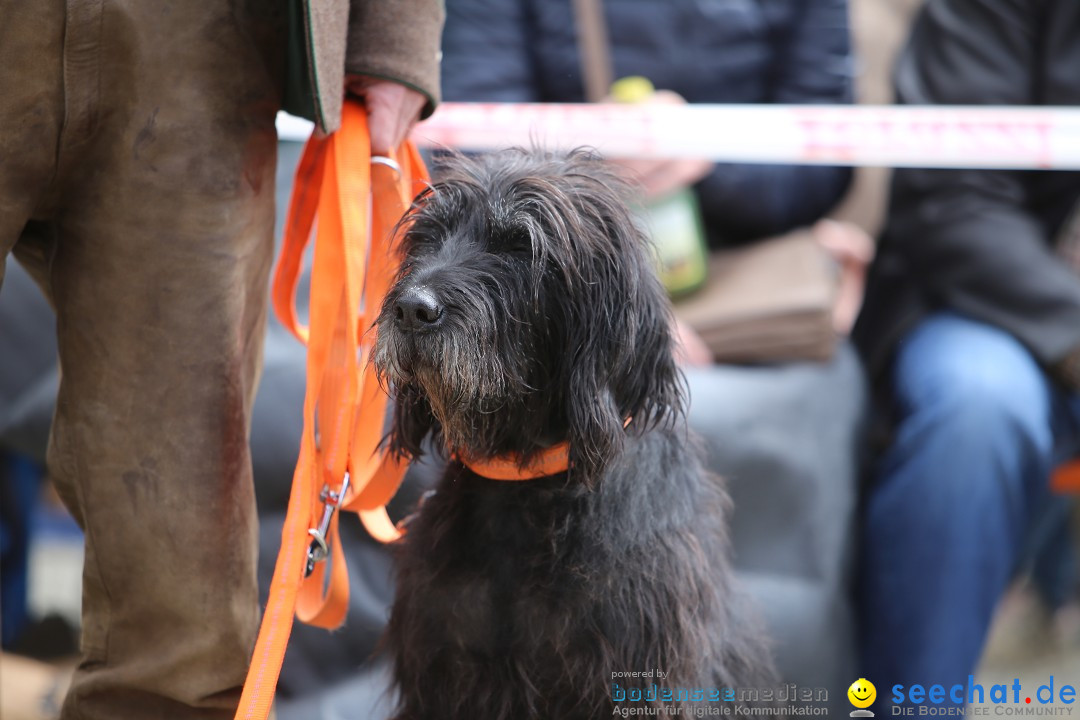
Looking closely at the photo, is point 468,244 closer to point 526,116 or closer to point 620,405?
point 620,405

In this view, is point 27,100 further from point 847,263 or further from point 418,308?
point 847,263

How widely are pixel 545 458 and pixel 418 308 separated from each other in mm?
325

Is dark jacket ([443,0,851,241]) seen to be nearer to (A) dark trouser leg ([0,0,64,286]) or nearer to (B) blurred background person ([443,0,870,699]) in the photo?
(B) blurred background person ([443,0,870,699])

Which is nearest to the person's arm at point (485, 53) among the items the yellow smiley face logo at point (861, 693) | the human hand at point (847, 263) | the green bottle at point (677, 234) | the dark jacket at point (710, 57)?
the dark jacket at point (710, 57)

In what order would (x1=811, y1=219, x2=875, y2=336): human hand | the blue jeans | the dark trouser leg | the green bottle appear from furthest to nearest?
(x1=811, y1=219, x2=875, y2=336): human hand
the green bottle
the blue jeans
the dark trouser leg

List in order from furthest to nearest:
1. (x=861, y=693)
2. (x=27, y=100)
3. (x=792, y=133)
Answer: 1. (x=792, y=133)
2. (x=861, y=693)
3. (x=27, y=100)

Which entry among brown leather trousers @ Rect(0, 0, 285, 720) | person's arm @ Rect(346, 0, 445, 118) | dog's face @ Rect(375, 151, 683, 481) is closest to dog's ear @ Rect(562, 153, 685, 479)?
dog's face @ Rect(375, 151, 683, 481)

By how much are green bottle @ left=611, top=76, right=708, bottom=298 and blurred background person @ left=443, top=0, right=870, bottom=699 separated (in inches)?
1.6

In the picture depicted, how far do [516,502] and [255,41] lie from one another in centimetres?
80

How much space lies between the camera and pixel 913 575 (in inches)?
98.9

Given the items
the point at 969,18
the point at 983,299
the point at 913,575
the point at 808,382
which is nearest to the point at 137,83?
the point at 808,382

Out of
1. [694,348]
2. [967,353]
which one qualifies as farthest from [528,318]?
[967,353]

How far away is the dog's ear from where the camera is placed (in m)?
1.44

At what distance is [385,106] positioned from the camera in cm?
164
